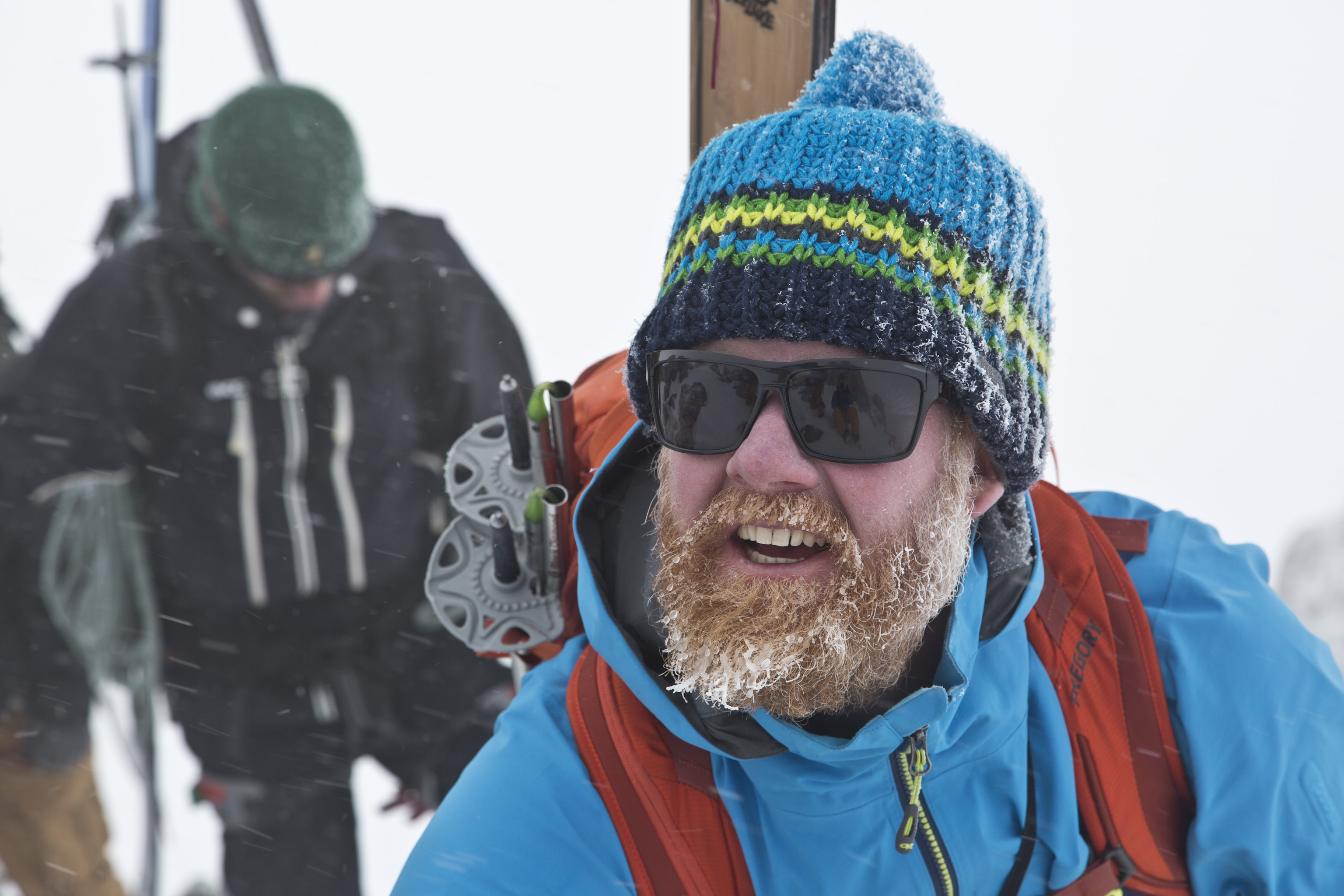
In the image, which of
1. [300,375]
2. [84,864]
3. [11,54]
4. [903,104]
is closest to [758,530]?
[903,104]

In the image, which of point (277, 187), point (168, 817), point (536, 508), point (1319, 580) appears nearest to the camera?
point (536, 508)

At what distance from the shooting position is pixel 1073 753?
127 cm

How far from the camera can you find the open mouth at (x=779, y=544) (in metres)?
1.11

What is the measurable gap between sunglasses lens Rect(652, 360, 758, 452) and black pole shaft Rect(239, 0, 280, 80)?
3538 millimetres

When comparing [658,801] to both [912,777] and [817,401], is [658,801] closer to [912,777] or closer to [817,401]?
[912,777]

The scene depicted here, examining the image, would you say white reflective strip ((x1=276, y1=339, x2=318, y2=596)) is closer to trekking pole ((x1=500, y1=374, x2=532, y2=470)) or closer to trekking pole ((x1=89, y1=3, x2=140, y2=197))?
trekking pole ((x1=89, y1=3, x2=140, y2=197))

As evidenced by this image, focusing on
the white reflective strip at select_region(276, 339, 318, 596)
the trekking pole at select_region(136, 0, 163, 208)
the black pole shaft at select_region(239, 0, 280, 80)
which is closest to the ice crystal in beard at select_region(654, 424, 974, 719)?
the white reflective strip at select_region(276, 339, 318, 596)

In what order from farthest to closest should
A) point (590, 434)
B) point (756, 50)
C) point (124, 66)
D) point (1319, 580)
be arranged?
1. point (1319, 580)
2. point (124, 66)
3. point (756, 50)
4. point (590, 434)

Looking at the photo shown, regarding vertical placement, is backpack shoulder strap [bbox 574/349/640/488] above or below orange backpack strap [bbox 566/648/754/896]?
above

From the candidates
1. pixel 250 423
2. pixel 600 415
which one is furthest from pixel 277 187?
pixel 600 415

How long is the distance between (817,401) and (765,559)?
23 cm

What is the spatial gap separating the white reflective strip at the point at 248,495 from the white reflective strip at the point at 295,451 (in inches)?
4.2

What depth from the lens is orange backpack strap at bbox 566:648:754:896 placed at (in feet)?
3.62

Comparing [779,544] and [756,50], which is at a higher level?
Result: [756,50]
